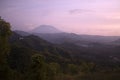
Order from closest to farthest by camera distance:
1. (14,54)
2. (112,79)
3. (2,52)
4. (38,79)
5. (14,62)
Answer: (38,79)
(112,79)
(2,52)
(14,62)
(14,54)

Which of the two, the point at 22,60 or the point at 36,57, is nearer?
the point at 36,57

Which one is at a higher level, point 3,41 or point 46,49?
point 3,41

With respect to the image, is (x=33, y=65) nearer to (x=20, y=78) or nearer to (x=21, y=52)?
(x=20, y=78)

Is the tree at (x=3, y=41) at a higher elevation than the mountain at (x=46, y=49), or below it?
higher

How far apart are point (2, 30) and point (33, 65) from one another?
24.6 ft

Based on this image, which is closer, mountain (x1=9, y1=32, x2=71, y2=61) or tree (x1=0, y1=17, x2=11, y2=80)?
tree (x1=0, y1=17, x2=11, y2=80)

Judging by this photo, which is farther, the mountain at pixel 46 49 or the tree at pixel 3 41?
the mountain at pixel 46 49

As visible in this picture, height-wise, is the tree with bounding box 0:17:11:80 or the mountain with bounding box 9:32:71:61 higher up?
the tree with bounding box 0:17:11:80

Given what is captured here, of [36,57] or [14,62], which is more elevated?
[36,57]

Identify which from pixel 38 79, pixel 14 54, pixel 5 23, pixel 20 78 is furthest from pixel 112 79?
pixel 14 54

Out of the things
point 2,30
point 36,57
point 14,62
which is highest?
point 2,30

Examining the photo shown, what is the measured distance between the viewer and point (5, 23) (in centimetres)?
2797

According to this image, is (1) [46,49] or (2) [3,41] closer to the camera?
(2) [3,41]

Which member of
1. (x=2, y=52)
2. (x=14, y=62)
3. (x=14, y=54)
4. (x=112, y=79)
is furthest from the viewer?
(x=14, y=54)
